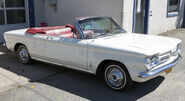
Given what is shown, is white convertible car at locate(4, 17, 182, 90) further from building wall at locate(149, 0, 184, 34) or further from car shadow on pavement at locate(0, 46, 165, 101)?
building wall at locate(149, 0, 184, 34)

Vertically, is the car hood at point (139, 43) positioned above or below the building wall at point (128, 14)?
below

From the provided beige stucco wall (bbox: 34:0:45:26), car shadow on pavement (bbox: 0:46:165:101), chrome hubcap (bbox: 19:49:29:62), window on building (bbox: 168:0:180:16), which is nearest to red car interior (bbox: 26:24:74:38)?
chrome hubcap (bbox: 19:49:29:62)

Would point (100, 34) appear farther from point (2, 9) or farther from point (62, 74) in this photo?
point (2, 9)

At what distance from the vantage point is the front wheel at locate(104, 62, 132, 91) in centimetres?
427

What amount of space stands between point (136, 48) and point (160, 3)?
752cm

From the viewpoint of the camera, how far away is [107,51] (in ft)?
14.3

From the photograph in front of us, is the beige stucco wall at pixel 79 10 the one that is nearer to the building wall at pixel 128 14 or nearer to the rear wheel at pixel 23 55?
the building wall at pixel 128 14

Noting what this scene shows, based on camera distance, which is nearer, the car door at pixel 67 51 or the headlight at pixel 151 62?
the headlight at pixel 151 62

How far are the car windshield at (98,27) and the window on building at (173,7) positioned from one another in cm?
743

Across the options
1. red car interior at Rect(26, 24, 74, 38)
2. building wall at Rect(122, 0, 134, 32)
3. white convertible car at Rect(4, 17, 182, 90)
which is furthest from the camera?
building wall at Rect(122, 0, 134, 32)

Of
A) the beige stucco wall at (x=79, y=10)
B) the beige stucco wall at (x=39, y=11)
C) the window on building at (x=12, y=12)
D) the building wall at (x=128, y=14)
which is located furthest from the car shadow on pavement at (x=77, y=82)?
the beige stucco wall at (x=39, y=11)

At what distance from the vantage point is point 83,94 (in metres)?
4.38

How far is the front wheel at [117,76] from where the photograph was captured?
14.0 feet

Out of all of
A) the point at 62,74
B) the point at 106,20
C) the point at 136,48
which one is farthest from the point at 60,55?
the point at 136,48
